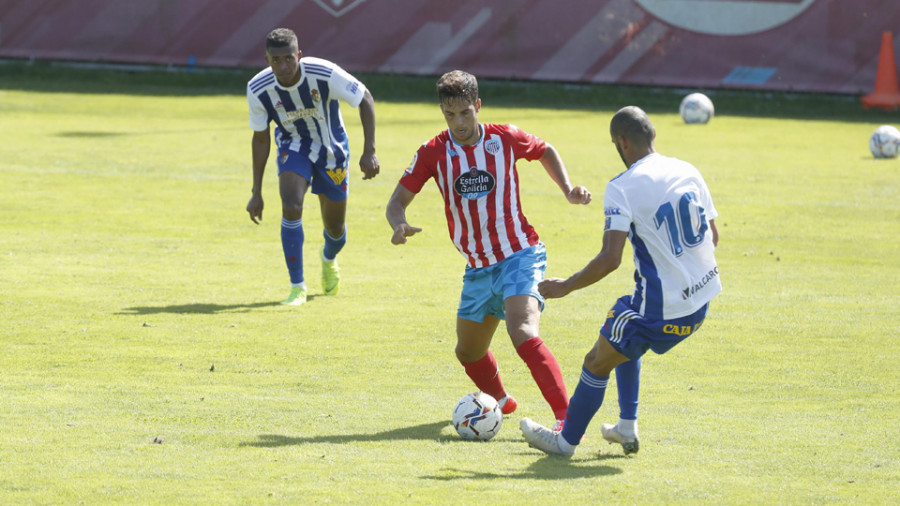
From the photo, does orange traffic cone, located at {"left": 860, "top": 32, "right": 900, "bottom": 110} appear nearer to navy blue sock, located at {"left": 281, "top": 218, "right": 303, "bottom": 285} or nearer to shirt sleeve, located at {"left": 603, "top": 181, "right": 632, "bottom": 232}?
navy blue sock, located at {"left": 281, "top": 218, "right": 303, "bottom": 285}

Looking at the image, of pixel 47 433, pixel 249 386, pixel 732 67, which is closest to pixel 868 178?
pixel 732 67

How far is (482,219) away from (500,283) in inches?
14.3

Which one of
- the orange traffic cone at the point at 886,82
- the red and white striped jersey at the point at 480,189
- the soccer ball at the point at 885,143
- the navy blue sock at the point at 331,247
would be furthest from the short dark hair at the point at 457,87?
the orange traffic cone at the point at 886,82

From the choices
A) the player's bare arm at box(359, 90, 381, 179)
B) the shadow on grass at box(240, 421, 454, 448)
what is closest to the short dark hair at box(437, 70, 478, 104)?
the shadow on grass at box(240, 421, 454, 448)

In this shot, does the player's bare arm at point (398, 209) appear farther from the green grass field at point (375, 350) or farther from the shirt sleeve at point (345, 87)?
the shirt sleeve at point (345, 87)

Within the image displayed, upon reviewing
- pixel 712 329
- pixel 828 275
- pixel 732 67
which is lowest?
pixel 732 67

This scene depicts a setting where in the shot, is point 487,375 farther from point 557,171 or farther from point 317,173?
point 317,173

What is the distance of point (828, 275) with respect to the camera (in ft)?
36.0

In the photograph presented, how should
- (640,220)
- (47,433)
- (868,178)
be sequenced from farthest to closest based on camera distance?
(868,178) < (47,433) < (640,220)

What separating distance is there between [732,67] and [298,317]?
56.2ft

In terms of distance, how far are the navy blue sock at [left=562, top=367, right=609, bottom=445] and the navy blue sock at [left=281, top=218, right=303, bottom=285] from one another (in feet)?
14.0

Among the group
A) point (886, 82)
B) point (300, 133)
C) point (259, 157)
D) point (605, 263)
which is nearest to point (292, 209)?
point (259, 157)

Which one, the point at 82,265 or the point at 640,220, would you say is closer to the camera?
the point at 640,220

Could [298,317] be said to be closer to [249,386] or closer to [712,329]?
[249,386]
